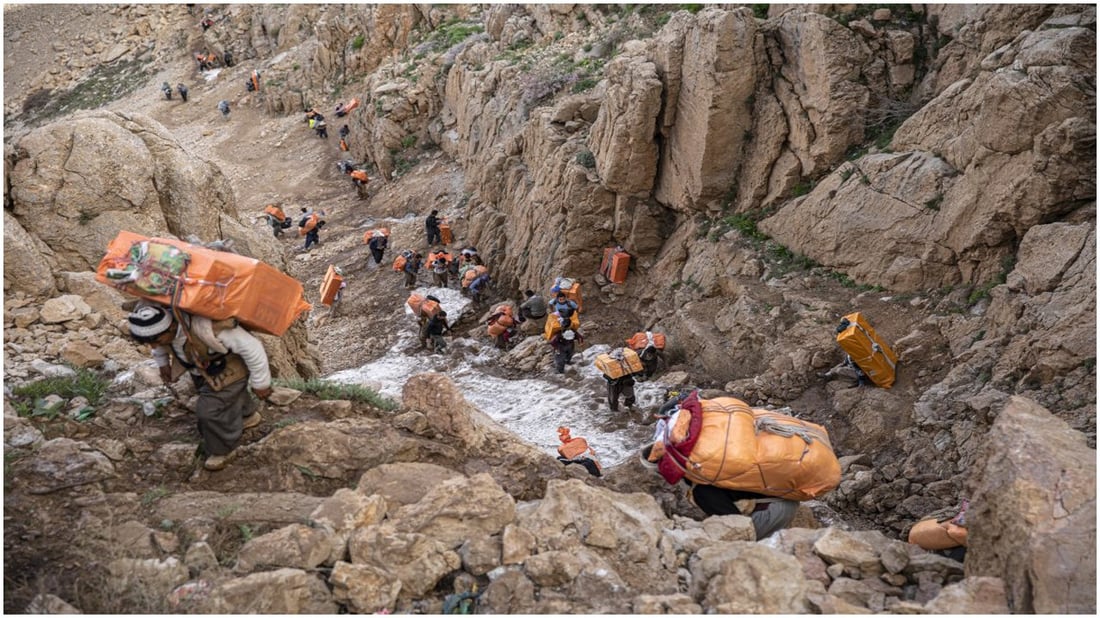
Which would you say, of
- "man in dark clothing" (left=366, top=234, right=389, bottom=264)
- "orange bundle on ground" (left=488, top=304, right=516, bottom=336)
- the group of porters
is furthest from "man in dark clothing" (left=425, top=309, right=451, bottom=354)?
Result: the group of porters

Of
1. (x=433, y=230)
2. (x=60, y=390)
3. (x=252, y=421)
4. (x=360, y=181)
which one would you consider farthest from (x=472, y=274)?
(x=60, y=390)

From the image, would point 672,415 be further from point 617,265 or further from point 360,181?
point 360,181

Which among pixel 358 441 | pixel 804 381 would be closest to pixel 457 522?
pixel 358 441

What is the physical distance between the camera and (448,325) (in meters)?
17.5

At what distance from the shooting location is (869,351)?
387 inches

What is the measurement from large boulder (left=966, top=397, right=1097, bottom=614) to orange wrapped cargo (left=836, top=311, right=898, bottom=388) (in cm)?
387

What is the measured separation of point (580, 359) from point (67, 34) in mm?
48958

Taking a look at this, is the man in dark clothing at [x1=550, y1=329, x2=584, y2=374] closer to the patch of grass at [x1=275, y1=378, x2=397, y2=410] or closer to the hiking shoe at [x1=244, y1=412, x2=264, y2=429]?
the patch of grass at [x1=275, y1=378, x2=397, y2=410]

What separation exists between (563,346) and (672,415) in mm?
7427

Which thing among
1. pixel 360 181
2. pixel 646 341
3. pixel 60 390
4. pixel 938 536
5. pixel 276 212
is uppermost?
pixel 60 390

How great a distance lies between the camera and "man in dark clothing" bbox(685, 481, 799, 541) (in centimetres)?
641

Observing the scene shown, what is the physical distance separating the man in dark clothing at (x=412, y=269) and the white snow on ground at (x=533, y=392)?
2.01 m

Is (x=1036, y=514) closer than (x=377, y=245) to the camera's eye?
Yes

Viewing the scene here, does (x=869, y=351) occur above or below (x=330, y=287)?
above
